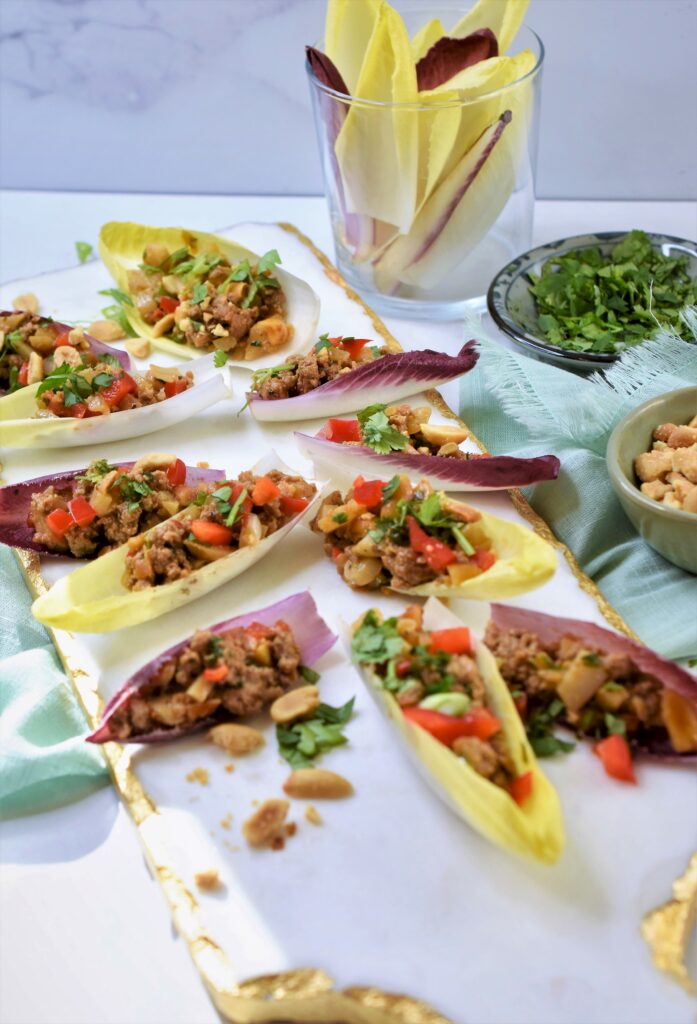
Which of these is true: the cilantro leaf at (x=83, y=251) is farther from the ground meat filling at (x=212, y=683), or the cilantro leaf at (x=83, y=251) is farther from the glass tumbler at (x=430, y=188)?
the ground meat filling at (x=212, y=683)

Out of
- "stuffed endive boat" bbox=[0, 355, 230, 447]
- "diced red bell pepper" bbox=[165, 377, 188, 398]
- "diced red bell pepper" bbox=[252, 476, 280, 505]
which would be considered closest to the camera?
"diced red bell pepper" bbox=[252, 476, 280, 505]

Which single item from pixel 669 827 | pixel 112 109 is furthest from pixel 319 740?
pixel 112 109

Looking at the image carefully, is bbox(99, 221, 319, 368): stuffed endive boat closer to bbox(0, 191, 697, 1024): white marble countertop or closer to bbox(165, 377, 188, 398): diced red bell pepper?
bbox(165, 377, 188, 398): diced red bell pepper

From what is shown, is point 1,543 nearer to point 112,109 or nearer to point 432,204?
point 432,204

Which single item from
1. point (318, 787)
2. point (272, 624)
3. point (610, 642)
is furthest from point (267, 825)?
point (610, 642)

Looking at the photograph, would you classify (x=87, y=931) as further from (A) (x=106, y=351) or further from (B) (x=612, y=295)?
(B) (x=612, y=295)

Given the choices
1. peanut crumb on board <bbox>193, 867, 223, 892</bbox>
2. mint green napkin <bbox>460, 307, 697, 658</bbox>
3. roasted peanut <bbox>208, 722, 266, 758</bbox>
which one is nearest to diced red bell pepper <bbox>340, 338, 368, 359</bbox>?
mint green napkin <bbox>460, 307, 697, 658</bbox>

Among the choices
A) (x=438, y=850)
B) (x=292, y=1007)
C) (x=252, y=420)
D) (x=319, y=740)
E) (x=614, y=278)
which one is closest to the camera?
(x=292, y=1007)
